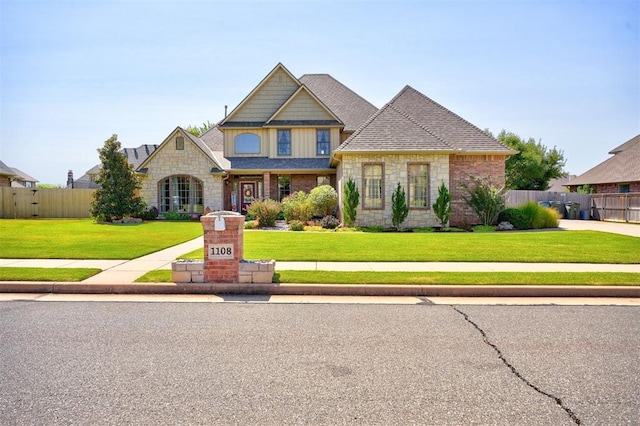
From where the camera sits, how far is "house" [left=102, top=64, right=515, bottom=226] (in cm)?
1998

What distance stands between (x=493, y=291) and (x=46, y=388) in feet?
23.0

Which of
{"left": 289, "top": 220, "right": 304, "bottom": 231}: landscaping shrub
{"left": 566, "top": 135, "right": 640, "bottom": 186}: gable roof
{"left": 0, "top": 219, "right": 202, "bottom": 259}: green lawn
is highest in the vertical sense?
{"left": 566, "top": 135, "right": 640, "bottom": 186}: gable roof

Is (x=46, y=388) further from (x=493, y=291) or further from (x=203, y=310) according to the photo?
(x=493, y=291)

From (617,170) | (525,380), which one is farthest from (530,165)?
(525,380)

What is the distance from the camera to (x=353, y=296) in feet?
25.5

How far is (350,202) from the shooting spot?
1945 cm

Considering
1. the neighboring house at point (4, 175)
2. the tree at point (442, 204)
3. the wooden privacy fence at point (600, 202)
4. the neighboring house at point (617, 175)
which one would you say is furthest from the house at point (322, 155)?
the neighboring house at point (4, 175)

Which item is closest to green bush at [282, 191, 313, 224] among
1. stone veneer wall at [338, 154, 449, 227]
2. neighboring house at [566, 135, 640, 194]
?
stone veneer wall at [338, 154, 449, 227]

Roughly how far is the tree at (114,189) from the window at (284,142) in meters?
9.03

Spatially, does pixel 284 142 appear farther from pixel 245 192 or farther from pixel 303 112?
pixel 245 192

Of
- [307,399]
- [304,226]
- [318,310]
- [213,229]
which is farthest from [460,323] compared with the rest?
[304,226]

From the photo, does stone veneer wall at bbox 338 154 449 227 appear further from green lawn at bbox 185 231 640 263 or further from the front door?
the front door

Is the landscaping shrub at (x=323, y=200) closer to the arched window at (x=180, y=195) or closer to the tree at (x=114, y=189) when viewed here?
the arched window at (x=180, y=195)

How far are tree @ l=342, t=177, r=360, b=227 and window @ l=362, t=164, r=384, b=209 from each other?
0.63 metres
